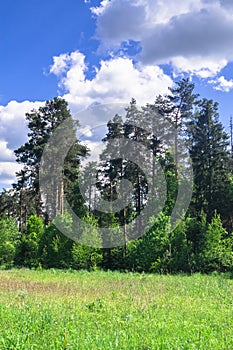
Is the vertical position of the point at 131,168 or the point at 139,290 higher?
the point at 131,168

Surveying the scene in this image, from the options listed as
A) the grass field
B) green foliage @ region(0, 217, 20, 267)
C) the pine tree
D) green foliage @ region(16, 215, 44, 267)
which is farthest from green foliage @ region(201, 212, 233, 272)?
green foliage @ region(0, 217, 20, 267)

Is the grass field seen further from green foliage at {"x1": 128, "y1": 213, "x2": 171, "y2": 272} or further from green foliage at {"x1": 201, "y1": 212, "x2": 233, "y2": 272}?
green foliage at {"x1": 128, "y1": 213, "x2": 171, "y2": 272}

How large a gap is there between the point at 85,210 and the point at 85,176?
360cm

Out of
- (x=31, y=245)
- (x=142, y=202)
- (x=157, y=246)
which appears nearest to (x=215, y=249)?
(x=157, y=246)

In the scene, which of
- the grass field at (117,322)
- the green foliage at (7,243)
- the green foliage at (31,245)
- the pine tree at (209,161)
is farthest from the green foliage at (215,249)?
the green foliage at (7,243)

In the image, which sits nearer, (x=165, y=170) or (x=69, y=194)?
(x=165, y=170)

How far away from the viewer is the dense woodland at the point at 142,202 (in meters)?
25.4

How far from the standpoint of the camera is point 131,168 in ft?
104

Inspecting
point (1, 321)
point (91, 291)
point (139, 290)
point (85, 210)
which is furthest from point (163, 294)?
point (85, 210)

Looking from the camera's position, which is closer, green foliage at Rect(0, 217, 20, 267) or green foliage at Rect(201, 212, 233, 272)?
green foliage at Rect(201, 212, 233, 272)

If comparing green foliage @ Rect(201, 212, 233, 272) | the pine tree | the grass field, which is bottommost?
the grass field

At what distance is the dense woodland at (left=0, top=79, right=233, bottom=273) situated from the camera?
1000 inches

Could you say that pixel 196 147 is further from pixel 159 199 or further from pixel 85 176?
pixel 85 176

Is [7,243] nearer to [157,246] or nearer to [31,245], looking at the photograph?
[31,245]
